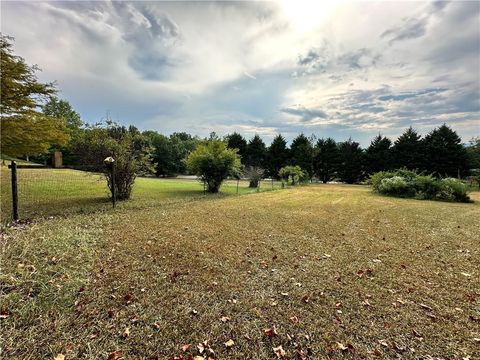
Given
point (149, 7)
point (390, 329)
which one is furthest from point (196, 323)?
point (149, 7)

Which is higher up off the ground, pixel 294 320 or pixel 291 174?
pixel 291 174

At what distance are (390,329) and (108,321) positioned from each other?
2.81 m

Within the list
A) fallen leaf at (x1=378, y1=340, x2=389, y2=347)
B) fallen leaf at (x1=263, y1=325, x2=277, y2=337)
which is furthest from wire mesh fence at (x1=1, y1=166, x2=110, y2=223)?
fallen leaf at (x1=378, y1=340, x2=389, y2=347)

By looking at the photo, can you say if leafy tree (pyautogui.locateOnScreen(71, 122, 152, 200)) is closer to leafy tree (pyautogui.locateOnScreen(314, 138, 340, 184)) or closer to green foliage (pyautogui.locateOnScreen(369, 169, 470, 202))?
green foliage (pyautogui.locateOnScreen(369, 169, 470, 202))

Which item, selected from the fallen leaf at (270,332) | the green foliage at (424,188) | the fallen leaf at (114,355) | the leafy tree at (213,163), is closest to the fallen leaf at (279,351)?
the fallen leaf at (270,332)

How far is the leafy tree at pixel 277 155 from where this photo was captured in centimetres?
3391

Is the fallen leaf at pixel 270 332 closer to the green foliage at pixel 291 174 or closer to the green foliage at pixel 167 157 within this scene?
the green foliage at pixel 291 174

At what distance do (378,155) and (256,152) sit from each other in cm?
1557

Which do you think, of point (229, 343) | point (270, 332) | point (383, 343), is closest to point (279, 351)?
point (270, 332)

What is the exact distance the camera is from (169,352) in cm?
208

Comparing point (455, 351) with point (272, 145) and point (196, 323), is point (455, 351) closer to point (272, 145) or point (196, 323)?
point (196, 323)

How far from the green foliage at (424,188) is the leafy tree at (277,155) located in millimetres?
18318

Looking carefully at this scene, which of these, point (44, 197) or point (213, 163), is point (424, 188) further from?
point (44, 197)

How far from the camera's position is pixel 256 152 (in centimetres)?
3556
